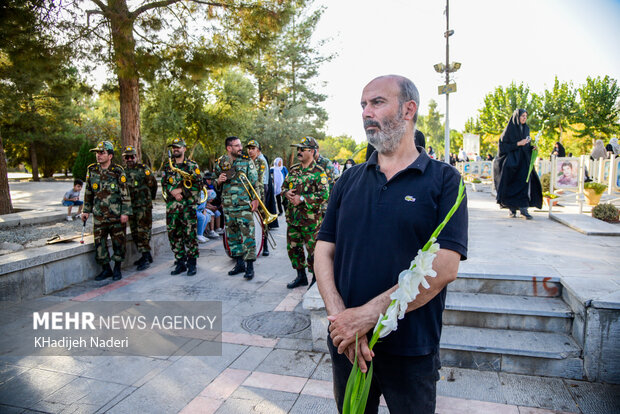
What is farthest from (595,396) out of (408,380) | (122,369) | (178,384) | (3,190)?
(3,190)

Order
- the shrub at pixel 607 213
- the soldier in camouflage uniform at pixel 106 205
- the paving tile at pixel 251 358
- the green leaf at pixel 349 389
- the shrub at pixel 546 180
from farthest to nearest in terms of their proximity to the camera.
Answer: the shrub at pixel 546 180
the shrub at pixel 607 213
the soldier in camouflage uniform at pixel 106 205
the paving tile at pixel 251 358
the green leaf at pixel 349 389

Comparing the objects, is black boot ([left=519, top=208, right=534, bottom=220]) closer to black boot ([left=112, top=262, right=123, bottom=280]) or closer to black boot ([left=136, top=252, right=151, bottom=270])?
black boot ([left=136, top=252, right=151, bottom=270])

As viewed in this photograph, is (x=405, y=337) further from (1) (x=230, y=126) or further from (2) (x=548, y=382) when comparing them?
(1) (x=230, y=126)

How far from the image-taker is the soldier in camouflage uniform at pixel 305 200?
17.6 feet

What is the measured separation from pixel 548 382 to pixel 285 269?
4340 millimetres

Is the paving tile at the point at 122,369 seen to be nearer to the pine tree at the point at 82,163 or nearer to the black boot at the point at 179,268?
the black boot at the point at 179,268

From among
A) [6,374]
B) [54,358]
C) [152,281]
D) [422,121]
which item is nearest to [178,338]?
[54,358]

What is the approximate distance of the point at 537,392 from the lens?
9.61 ft

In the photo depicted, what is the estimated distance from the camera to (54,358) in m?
3.63

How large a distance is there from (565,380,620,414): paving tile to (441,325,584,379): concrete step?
107 mm

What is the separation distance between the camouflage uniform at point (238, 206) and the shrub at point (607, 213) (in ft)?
23.0

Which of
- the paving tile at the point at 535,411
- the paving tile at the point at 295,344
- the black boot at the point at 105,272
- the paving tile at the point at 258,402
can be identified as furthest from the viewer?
the black boot at the point at 105,272

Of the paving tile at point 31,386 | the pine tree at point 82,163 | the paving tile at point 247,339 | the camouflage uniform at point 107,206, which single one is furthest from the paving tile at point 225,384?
the pine tree at point 82,163

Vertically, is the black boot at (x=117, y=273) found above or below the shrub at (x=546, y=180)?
below
